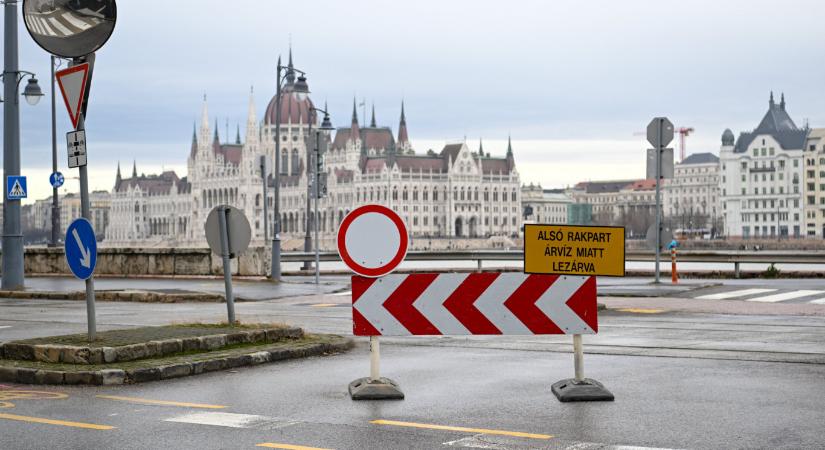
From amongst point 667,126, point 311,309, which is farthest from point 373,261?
point 667,126

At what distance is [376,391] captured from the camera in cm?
830

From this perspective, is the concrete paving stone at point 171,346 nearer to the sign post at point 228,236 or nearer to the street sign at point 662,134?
the sign post at point 228,236

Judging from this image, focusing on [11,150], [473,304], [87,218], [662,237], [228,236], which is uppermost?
[11,150]

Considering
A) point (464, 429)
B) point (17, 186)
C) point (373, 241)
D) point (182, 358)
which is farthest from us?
point (17, 186)

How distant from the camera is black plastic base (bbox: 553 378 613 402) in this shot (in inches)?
319

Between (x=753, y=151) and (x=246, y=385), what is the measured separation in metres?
186

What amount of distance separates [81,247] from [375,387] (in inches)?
128

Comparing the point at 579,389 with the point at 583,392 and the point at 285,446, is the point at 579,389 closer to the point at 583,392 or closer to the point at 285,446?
the point at 583,392

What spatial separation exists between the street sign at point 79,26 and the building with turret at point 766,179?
176429mm

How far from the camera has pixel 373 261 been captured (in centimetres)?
860

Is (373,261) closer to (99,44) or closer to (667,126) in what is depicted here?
(99,44)

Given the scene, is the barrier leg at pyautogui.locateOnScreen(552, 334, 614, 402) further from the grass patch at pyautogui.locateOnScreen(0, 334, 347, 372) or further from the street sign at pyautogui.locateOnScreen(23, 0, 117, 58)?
the street sign at pyautogui.locateOnScreen(23, 0, 117, 58)

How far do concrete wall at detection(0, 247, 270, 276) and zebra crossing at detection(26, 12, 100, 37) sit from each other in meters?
18.1

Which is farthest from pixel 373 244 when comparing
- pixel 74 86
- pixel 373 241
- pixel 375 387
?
pixel 74 86
